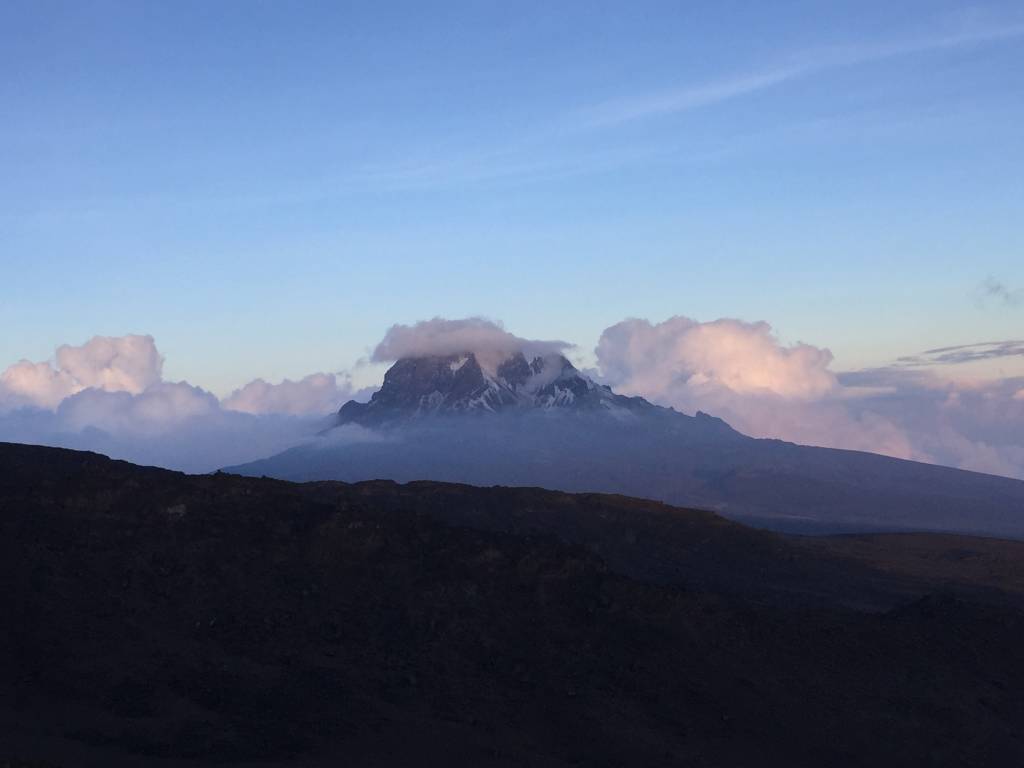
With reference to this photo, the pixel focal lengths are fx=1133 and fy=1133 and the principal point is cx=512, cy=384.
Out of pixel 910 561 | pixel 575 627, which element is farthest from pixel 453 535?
pixel 910 561

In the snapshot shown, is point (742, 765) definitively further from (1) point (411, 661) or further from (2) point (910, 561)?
(2) point (910, 561)

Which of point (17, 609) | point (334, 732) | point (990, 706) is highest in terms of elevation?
point (17, 609)

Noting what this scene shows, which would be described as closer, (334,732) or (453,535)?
(334,732)

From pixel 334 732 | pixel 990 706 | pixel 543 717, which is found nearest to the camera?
pixel 334 732

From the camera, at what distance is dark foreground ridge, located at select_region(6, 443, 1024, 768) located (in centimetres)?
2931

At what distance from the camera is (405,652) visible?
3494cm

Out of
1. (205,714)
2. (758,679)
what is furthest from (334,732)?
(758,679)

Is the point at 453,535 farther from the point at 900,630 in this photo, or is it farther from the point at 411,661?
the point at 900,630

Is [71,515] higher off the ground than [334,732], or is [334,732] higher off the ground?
[71,515]

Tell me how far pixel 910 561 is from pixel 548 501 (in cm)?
2611

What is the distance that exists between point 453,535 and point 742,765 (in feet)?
51.5

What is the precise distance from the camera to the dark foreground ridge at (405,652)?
96.2ft

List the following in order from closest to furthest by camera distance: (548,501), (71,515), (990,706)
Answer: (990,706) → (71,515) → (548,501)

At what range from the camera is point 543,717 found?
1253 inches
